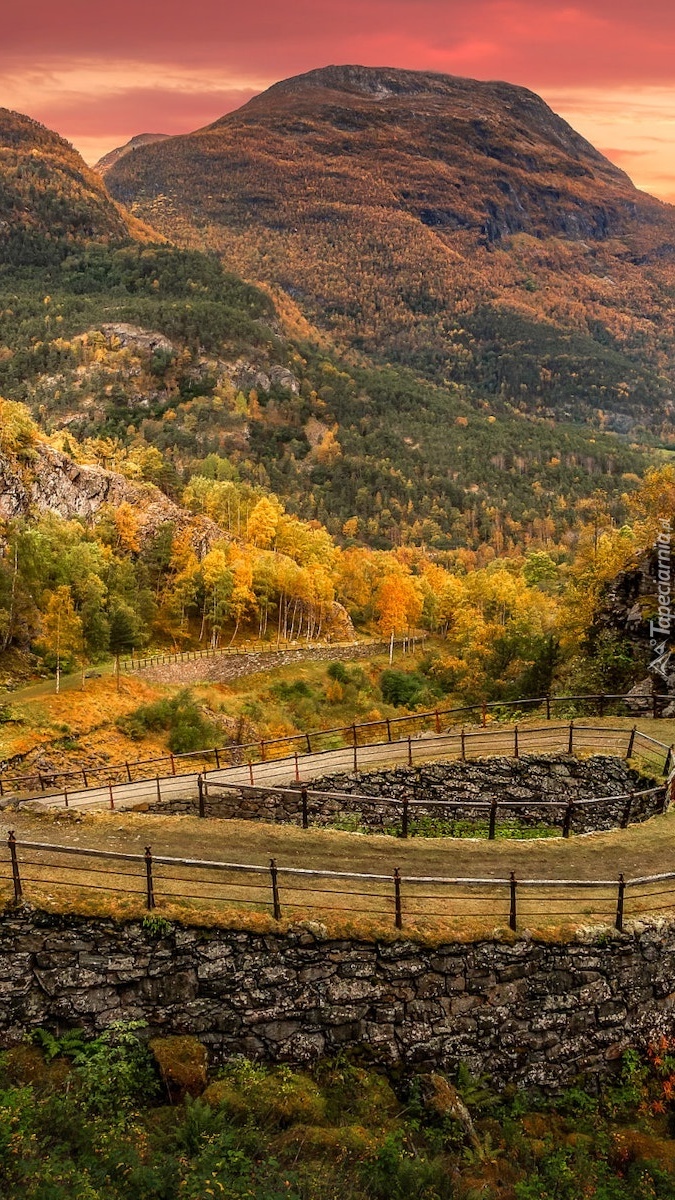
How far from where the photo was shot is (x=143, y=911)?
52.0 ft

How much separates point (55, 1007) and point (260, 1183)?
184 inches

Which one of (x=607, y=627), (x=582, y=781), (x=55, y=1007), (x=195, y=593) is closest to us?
(x=55, y=1007)

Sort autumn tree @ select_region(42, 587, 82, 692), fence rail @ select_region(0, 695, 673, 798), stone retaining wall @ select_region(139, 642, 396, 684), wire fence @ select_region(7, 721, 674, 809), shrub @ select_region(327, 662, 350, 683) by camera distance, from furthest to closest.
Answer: shrub @ select_region(327, 662, 350, 683)
stone retaining wall @ select_region(139, 642, 396, 684)
autumn tree @ select_region(42, 587, 82, 692)
fence rail @ select_region(0, 695, 673, 798)
wire fence @ select_region(7, 721, 674, 809)

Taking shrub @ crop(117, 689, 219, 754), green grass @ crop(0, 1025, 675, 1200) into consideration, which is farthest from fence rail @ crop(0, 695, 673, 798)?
green grass @ crop(0, 1025, 675, 1200)

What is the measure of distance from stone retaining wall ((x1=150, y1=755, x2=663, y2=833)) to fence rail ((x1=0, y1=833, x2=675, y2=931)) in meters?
7.11

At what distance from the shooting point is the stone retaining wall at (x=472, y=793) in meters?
25.3

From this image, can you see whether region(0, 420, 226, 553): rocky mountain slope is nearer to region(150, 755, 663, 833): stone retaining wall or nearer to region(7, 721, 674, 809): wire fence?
region(7, 721, 674, 809): wire fence

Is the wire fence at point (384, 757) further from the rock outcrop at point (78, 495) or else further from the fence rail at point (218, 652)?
the rock outcrop at point (78, 495)

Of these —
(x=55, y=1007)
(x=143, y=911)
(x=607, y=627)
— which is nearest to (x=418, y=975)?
(x=143, y=911)

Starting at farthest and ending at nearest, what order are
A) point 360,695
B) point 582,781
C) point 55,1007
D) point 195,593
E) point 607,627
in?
point 195,593 → point 360,695 → point 607,627 → point 582,781 → point 55,1007

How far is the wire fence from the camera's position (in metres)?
26.1

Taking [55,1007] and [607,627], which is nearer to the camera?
[55,1007]

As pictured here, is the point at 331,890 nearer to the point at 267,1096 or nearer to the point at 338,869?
the point at 338,869

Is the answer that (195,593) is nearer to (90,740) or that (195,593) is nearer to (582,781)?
(90,740)
